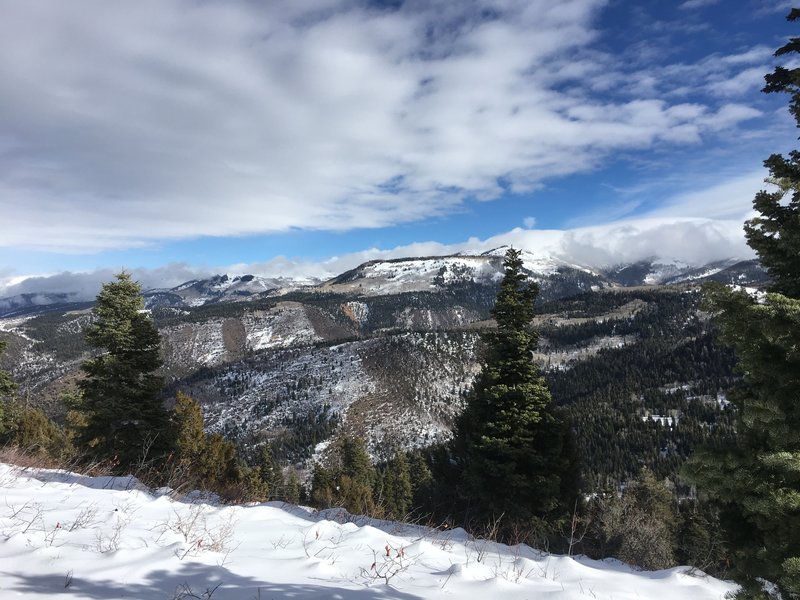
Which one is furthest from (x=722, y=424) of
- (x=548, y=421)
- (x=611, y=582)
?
(x=611, y=582)

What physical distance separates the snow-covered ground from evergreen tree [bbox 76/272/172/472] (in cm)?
1439

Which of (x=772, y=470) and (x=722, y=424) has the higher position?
(x=772, y=470)

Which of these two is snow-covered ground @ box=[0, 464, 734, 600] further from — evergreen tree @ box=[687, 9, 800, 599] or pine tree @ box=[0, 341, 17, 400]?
pine tree @ box=[0, 341, 17, 400]

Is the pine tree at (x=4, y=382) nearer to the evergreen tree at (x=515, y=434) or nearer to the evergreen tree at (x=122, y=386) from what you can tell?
the evergreen tree at (x=122, y=386)

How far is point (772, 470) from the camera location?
474 cm

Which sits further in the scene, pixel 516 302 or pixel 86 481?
pixel 516 302

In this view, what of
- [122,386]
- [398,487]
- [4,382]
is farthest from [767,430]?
[398,487]

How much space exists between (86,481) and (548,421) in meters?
16.6

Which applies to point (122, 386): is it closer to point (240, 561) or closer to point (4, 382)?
point (4, 382)

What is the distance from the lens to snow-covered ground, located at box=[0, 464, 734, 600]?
4.45 meters

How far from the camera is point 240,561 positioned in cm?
557

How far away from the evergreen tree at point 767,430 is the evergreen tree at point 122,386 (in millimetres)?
23033

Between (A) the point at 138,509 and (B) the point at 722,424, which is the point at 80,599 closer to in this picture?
(A) the point at 138,509

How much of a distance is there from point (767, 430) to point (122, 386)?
83.1 ft
